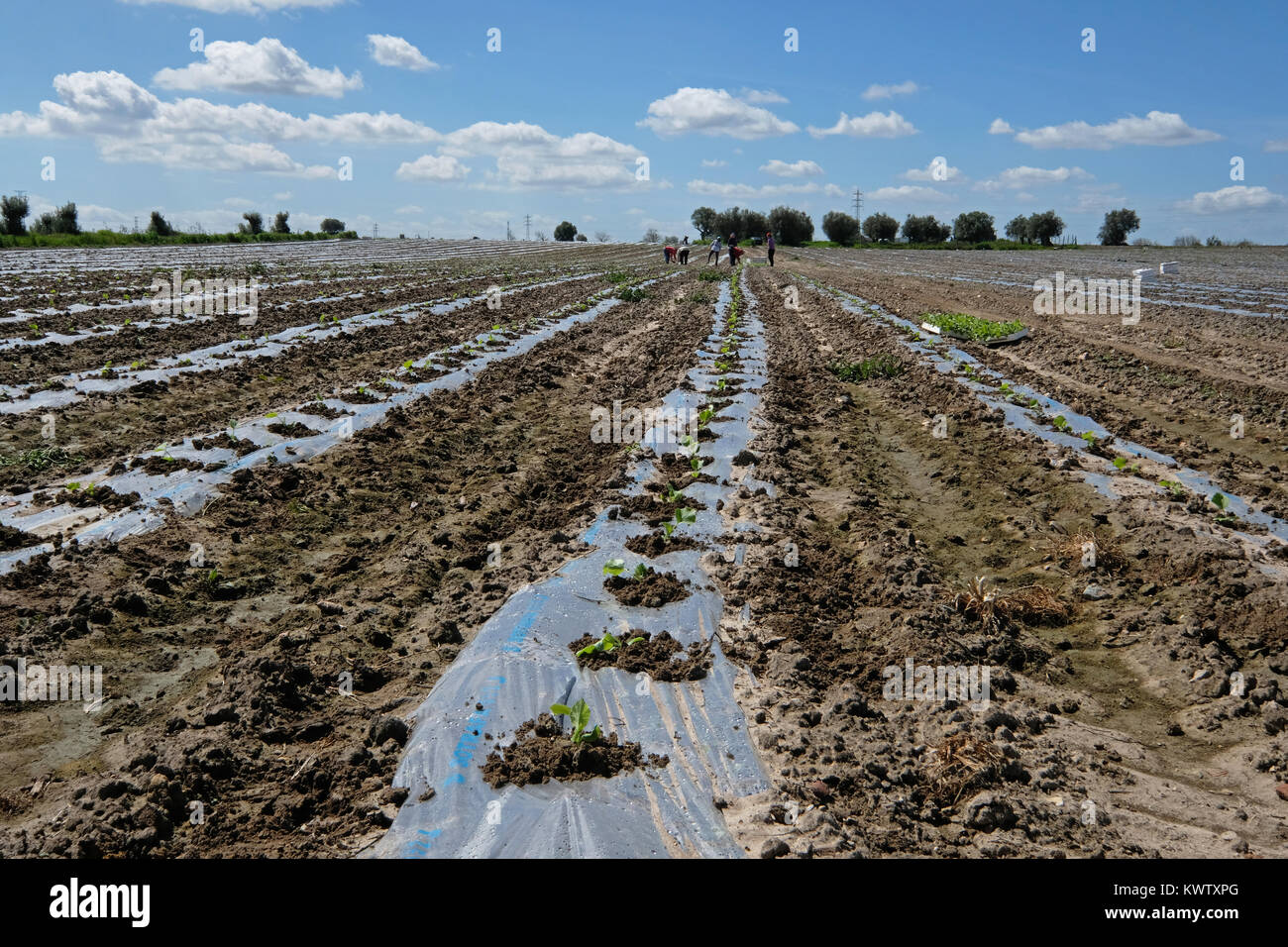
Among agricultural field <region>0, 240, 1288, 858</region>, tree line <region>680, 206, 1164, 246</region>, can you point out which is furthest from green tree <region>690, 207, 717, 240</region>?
agricultural field <region>0, 240, 1288, 858</region>

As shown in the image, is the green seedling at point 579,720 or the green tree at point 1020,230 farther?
the green tree at point 1020,230

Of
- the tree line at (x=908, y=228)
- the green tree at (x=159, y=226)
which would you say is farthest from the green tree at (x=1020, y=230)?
the green tree at (x=159, y=226)

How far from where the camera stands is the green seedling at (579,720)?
345cm

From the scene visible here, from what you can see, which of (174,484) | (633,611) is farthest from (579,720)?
(174,484)

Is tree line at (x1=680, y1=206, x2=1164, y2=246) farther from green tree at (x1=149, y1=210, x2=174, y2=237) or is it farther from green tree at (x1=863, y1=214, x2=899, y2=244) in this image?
green tree at (x1=149, y1=210, x2=174, y2=237)

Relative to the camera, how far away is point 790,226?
93.0 m

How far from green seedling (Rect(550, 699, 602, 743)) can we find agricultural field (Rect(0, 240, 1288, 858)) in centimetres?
2

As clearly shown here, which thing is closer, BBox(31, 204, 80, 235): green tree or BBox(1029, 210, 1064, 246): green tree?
BBox(31, 204, 80, 235): green tree

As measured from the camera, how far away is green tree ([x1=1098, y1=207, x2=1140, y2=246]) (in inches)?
3519

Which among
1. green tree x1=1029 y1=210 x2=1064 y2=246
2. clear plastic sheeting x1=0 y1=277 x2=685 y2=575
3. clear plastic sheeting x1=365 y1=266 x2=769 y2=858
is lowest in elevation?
clear plastic sheeting x1=365 y1=266 x2=769 y2=858

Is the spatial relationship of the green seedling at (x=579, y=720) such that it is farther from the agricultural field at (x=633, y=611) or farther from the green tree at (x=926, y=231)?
the green tree at (x=926, y=231)

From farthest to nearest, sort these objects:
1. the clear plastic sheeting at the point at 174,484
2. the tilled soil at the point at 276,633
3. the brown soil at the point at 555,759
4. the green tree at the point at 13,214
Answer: the green tree at the point at 13,214 < the clear plastic sheeting at the point at 174,484 < the brown soil at the point at 555,759 < the tilled soil at the point at 276,633

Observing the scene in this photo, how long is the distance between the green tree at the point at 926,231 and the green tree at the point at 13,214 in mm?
81645

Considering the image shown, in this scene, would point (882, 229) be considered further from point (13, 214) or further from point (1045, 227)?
point (13, 214)
